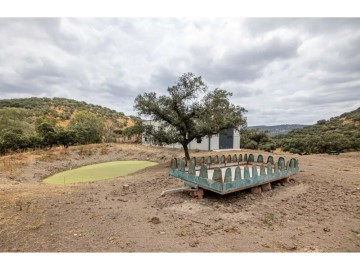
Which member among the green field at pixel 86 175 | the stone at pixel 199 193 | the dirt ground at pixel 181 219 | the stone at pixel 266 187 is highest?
the stone at pixel 266 187

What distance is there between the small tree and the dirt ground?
4.15 metres

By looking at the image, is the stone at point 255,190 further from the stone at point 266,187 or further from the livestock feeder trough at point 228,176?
the stone at point 266,187

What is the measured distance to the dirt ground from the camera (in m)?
3.16

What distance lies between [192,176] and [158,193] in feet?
3.77

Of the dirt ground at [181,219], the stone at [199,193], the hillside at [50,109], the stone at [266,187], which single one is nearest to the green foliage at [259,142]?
the dirt ground at [181,219]

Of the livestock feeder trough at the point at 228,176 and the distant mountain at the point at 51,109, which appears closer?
the livestock feeder trough at the point at 228,176

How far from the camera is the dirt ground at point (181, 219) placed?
10.4 ft

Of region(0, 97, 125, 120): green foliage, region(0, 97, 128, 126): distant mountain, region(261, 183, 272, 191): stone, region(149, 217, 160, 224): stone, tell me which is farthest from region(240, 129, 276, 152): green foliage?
region(0, 97, 125, 120): green foliage

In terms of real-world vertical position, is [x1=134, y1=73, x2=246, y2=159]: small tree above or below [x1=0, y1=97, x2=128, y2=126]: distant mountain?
below

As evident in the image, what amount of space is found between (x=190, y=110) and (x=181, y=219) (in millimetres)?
7058

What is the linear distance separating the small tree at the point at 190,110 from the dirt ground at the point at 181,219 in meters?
4.15

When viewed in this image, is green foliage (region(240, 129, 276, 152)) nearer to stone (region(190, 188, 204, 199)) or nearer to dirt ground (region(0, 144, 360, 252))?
dirt ground (region(0, 144, 360, 252))

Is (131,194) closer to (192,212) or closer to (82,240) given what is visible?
(192,212)

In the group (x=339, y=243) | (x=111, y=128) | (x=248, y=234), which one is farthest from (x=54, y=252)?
(x=111, y=128)
